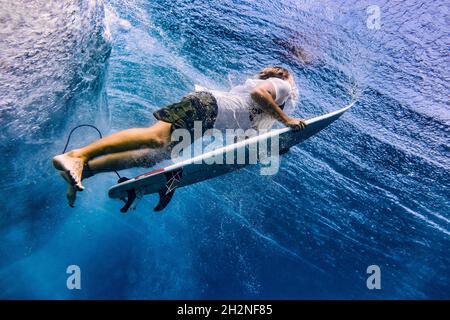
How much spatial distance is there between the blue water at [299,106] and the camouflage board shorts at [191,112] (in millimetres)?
4684

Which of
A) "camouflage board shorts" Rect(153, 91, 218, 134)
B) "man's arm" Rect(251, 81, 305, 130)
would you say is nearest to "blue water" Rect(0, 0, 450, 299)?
"man's arm" Rect(251, 81, 305, 130)

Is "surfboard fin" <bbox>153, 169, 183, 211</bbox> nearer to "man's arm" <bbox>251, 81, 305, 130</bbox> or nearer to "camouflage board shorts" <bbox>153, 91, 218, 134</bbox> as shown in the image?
"camouflage board shorts" <bbox>153, 91, 218, 134</bbox>

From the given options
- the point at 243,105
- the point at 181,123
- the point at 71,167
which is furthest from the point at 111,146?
the point at 243,105

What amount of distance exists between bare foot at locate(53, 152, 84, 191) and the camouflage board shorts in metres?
1.02

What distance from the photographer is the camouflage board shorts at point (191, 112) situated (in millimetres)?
3732

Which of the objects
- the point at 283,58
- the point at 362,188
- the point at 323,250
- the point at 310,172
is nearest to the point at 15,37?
the point at 283,58

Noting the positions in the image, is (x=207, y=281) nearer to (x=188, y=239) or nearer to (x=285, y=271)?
(x=188, y=239)

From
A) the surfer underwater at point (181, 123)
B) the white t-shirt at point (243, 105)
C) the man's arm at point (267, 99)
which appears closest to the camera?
the surfer underwater at point (181, 123)

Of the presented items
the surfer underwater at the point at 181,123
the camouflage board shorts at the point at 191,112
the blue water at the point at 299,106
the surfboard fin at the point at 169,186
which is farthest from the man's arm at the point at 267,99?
the blue water at the point at 299,106

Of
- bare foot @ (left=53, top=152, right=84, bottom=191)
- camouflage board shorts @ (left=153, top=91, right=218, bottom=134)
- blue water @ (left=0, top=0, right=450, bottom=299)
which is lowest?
bare foot @ (left=53, top=152, right=84, bottom=191)

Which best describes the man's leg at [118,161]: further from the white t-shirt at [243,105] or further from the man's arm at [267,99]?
the man's arm at [267,99]

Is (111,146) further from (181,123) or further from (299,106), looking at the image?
(299,106)

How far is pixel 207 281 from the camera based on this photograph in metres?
44.8

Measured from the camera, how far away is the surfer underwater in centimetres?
339
